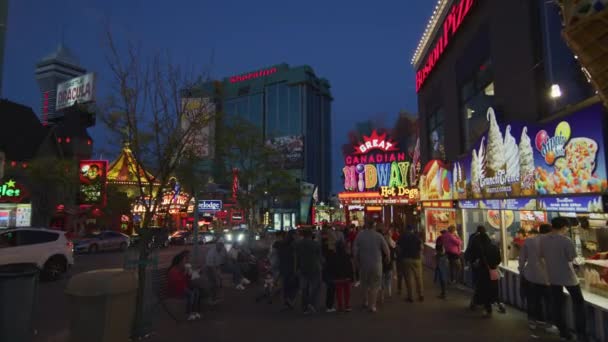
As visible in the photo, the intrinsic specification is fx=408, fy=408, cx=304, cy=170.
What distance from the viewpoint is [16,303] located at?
5.27 meters

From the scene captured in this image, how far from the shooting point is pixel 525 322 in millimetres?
7539

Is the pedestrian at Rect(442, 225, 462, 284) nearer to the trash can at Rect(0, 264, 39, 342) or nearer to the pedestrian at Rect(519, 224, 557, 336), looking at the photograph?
the pedestrian at Rect(519, 224, 557, 336)

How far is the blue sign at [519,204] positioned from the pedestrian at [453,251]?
66.7 inches

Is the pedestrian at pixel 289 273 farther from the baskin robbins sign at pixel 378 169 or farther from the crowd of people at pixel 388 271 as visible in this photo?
the baskin robbins sign at pixel 378 169

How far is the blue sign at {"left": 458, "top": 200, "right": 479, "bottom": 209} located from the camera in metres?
12.0

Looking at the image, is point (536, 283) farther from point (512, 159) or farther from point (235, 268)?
point (235, 268)

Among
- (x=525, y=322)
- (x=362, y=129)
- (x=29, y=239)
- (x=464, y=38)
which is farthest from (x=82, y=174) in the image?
(x=362, y=129)

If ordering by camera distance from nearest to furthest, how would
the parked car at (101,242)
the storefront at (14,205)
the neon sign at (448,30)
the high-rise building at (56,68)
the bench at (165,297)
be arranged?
1. the bench at (165,297)
2. the neon sign at (448,30)
3. the parked car at (101,242)
4. the storefront at (14,205)
5. the high-rise building at (56,68)

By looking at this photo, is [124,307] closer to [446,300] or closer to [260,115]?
[446,300]

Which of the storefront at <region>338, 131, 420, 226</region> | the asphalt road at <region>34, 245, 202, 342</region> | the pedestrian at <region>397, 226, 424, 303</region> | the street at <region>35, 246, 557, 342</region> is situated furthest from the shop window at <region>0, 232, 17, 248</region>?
the storefront at <region>338, 131, 420, 226</region>

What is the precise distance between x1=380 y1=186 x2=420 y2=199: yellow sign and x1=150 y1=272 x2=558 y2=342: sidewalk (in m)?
17.4

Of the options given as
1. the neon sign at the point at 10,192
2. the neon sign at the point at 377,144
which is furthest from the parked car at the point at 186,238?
the neon sign at the point at 377,144

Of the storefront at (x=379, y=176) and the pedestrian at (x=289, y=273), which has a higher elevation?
the storefront at (x=379, y=176)

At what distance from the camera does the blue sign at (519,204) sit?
337 inches
